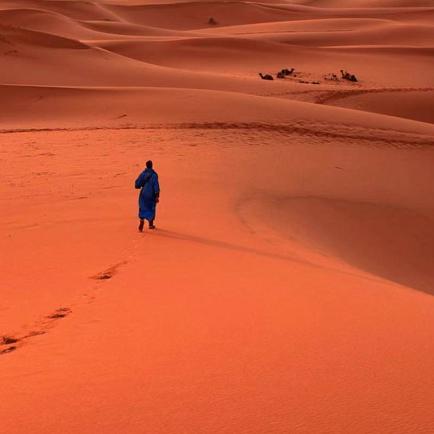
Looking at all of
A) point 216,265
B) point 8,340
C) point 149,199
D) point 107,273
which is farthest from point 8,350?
point 149,199

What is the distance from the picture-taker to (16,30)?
29.0 m

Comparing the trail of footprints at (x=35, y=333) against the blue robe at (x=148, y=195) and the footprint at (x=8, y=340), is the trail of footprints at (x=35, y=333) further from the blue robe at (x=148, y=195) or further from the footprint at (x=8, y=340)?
the blue robe at (x=148, y=195)

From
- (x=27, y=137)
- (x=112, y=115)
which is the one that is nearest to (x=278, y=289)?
(x=27, y=137)

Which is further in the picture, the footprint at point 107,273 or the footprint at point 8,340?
the footprint at point 107,273

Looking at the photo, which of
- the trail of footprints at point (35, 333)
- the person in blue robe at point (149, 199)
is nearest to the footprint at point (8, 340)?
the trail of footprints at point (35, 333)

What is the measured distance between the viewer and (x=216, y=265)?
6574 millimetres

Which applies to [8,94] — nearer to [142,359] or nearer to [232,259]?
[232,259]

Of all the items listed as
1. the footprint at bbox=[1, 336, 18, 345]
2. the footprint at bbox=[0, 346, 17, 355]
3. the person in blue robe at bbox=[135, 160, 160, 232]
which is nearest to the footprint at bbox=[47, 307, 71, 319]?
the footprint at bbox=[1, 336, 18, 345]

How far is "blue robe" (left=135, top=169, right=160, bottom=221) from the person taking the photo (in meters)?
8.02

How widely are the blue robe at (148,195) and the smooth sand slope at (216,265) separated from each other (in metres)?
0.27

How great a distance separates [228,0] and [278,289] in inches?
2481

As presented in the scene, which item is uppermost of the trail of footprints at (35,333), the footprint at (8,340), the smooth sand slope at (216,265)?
the smooth sand slope at (216,265)

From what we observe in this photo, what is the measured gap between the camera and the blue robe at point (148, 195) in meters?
8.02

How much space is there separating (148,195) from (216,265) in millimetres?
1815
